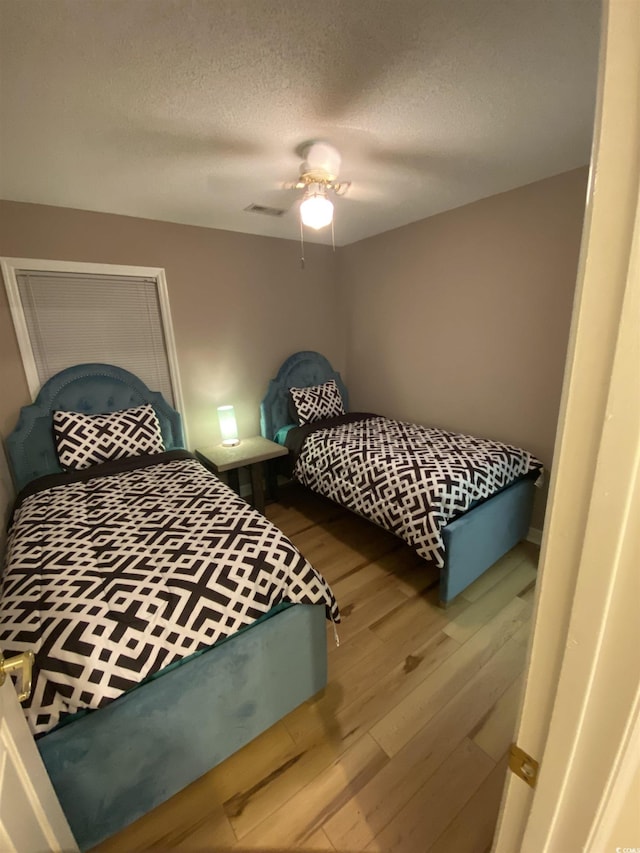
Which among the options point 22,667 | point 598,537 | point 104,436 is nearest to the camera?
point 598,537

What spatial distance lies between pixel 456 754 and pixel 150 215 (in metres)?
3.35

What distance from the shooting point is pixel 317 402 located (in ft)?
10.7

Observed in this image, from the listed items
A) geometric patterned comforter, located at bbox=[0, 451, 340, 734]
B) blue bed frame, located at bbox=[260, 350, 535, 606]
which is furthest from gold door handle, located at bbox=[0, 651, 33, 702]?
blue bed frame, located at bbox=[260, 350, 535, 606]

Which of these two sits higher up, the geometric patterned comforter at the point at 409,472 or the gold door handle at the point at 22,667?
the gold door handle at the point at 22,667

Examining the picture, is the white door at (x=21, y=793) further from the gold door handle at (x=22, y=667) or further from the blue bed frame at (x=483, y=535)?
the blue bed frame at (x=483, y=535)

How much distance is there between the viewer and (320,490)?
2.60 meters

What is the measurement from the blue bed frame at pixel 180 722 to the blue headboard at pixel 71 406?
179cm

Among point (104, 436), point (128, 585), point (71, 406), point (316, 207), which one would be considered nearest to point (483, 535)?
point (128, 585)

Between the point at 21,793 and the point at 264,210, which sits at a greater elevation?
the point at 264,210

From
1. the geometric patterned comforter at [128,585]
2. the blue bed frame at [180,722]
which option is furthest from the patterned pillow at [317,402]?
the blue bed frame at [180,722]

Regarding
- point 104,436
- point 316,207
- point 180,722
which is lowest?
point 180,722

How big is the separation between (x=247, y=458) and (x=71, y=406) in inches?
48.3

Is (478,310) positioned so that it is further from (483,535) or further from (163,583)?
(163,583)

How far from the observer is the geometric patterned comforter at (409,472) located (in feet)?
6.19
